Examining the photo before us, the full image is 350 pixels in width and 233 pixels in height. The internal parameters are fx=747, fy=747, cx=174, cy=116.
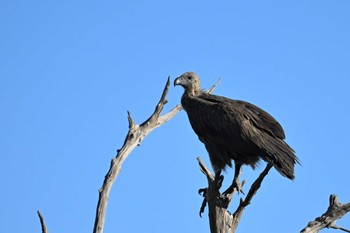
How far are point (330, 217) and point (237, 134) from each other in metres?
1.71

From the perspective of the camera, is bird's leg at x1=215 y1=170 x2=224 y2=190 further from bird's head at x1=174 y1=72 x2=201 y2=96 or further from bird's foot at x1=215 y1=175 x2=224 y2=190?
bird's head at x1=174 y1=72 x2=201 y2=96

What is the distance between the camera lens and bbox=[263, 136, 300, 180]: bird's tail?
838 centimetres

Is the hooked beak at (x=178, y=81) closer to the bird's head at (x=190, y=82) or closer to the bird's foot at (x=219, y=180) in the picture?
the bird's head at (x=190, y=82)

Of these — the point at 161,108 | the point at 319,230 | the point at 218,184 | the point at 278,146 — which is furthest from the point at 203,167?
the point at 161,108

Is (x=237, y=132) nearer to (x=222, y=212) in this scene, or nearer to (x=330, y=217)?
(x=222, y=212)

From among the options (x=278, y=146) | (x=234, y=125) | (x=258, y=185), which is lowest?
(x=258, y=185)

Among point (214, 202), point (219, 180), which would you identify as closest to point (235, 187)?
point (219, 180)

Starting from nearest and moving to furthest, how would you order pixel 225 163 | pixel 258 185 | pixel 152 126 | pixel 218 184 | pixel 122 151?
pixel 258 185 < pixel 218 184 < pixel 225 163 < pixel 122 151 < pixel 152 126

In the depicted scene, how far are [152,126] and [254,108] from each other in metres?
1.90

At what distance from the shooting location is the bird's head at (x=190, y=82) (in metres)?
10.3

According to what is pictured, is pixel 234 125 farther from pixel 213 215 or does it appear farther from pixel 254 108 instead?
pixel 213 215

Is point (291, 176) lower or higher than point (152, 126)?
lower

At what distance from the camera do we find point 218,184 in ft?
28.6

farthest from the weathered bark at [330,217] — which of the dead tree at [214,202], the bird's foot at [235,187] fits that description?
the bird's foot at [235,187]
